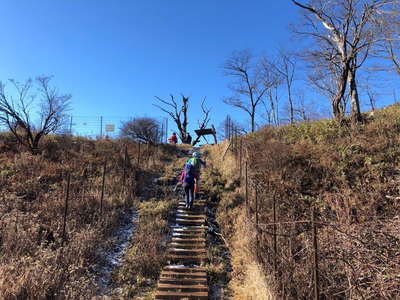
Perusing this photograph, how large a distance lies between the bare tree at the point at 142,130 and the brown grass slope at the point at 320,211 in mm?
10515

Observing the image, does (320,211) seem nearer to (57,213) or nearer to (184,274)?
(184,274)

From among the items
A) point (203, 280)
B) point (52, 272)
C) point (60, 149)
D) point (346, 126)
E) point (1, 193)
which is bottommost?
Answer: point (203, 280)

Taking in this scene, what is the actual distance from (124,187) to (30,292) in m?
6.62

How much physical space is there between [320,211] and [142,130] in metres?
18.3

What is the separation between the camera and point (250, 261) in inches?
263

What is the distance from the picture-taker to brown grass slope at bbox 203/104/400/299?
453cm

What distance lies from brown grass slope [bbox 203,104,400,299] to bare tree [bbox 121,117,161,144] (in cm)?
1051

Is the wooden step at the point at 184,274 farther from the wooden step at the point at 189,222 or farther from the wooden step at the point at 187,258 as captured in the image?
the wooden step at the point at 189,222

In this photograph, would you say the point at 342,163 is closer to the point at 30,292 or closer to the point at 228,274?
the point at 228,274

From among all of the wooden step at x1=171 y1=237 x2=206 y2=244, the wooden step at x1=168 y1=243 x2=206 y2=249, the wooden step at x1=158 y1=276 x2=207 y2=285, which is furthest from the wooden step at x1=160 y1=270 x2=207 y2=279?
the wooden step at x1=171 y1=237 x2=206 y2=244

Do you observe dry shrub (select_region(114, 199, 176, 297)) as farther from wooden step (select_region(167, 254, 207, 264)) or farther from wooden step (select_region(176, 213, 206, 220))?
wooden step (select_region(176, 213, 206, 220))

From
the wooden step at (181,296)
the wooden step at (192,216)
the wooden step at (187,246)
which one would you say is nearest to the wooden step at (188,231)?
the wooden step at (187,246)

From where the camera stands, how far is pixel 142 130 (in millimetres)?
24219

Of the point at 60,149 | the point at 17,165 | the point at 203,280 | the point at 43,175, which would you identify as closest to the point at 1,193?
the point at 43,175
